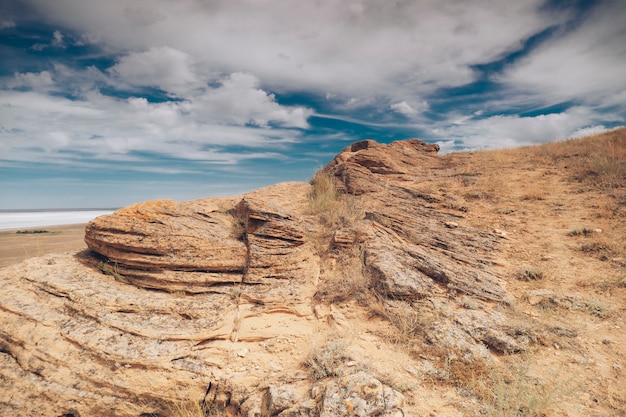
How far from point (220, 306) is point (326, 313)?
1974 millimetres

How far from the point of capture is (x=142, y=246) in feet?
19.2

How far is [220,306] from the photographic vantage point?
18.2 feet

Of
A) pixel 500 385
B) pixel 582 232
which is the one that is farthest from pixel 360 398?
pixel 582 232

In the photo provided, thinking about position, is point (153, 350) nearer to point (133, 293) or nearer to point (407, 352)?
point (133, 293)

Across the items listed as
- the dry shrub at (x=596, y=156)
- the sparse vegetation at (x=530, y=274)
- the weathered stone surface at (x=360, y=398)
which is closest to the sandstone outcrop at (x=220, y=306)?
the weathered stone surface at (x=360, y=398)

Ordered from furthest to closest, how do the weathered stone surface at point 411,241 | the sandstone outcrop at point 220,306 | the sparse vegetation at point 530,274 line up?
the sparse vegetation at point 530,274, the weathered stone surface at point 411,241, the sandstone outcrop at point 220,306

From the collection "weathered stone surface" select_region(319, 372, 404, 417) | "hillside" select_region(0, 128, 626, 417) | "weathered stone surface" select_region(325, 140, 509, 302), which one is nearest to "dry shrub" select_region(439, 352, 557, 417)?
"hillside" select_region(0, 128, 626, 417)

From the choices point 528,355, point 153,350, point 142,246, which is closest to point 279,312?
point 153,350

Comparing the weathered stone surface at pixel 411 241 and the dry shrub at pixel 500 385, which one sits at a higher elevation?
the weathered stone surface at pixel 411 241

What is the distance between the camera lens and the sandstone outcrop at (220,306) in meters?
4.16

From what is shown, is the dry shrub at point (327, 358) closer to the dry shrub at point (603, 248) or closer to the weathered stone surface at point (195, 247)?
the weathered stone surface at point (195, 247)

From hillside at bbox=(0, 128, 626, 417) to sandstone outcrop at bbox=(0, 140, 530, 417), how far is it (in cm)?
3

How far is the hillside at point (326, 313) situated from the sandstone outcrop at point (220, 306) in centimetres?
3

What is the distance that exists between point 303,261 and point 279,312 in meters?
1.48
